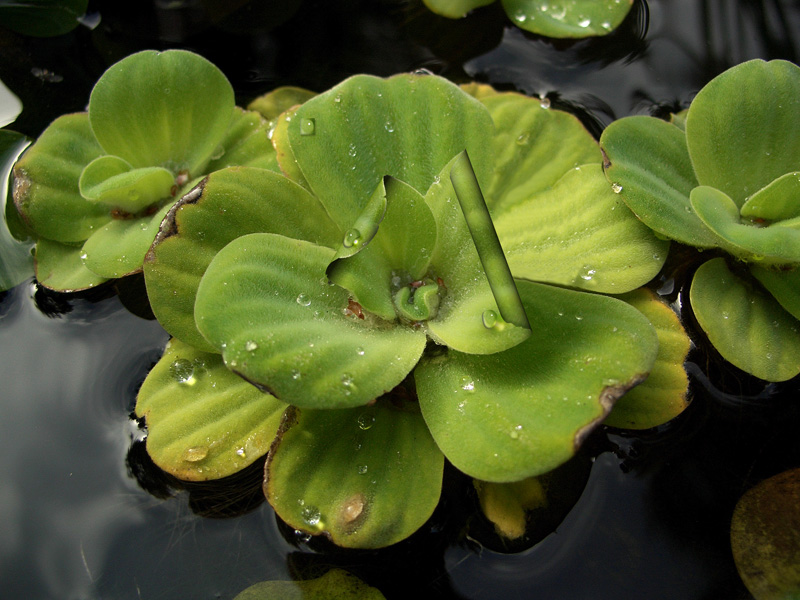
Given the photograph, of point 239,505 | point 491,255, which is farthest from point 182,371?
point 491,255

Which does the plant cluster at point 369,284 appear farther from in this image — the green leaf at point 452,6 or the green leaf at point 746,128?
the green leaf at point 452,6

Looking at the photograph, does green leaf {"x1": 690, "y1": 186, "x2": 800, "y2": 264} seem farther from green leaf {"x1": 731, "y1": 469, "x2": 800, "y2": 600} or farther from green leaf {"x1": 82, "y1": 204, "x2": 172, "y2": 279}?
green leaf {"x1": 82, "y1": 204, "x2": 172, "y2": 279}

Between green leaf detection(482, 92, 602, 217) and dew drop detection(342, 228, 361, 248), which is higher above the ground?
dew drop detection(342, 228, 361, 248)

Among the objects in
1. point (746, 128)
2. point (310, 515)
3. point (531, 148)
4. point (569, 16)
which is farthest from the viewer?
point (569, 16)

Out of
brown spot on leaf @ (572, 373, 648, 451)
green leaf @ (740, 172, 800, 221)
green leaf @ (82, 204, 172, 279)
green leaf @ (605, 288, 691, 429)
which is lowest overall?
green leaf @ (605, 288, 691, 429)

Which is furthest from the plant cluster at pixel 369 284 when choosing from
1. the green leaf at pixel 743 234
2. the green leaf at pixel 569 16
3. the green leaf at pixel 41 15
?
the green leaf at pixel 41 15

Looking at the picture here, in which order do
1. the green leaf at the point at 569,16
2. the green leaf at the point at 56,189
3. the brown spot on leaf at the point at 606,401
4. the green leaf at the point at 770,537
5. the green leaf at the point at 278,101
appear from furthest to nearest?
the green leaf at the point at 569,16 → the green leaf at the point at 278,101 → the green leaf at the point at 56,189 → the green leaf at the point at 770,537 → the brown spot on leaf at the point at 606,401

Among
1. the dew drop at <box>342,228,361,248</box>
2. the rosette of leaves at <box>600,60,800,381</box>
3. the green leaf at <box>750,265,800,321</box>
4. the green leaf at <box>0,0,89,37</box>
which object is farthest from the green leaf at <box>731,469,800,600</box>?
the green leaf at <box>0,0,89,37</box>

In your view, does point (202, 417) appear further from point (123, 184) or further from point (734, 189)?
point (734, 189)
